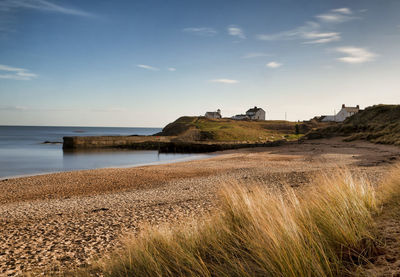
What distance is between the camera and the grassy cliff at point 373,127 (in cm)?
3344

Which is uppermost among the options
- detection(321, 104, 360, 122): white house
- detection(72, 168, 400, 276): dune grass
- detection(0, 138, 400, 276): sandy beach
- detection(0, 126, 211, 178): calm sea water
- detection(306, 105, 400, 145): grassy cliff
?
detection(321, 104, 360, 122): white house

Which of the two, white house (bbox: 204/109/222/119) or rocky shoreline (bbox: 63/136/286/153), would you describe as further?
white house (bbox: 204/109/222/119)

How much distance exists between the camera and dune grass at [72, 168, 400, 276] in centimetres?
293

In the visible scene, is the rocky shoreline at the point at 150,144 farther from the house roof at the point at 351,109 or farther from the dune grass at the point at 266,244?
the house roof at the point at 351,109

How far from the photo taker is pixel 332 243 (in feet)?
12.1

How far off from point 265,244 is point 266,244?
0.07 meters

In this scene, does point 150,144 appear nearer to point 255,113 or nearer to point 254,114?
point 254,114

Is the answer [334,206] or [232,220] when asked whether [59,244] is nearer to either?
[232,220]

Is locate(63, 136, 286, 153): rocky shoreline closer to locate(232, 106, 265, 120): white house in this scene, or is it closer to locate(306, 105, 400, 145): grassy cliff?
locate(306, 105, 400, 145): grassy cliff

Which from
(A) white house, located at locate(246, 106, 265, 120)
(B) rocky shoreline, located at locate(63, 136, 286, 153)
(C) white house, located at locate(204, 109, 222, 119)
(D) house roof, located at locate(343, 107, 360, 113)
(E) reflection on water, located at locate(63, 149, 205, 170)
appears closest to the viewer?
(E) reflection on water, located at locate(63, 149, 205, 170)

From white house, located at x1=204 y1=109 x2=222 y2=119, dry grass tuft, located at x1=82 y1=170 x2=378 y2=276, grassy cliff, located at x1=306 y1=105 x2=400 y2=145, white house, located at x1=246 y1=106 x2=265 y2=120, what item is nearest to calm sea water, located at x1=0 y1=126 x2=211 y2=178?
grassy cliff, located at x1=306 y1=105 x2=400 y2=145

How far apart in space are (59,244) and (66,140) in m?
44.7

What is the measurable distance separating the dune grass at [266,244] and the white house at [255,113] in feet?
318

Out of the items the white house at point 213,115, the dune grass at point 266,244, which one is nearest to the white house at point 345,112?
the white house at point 213,115
